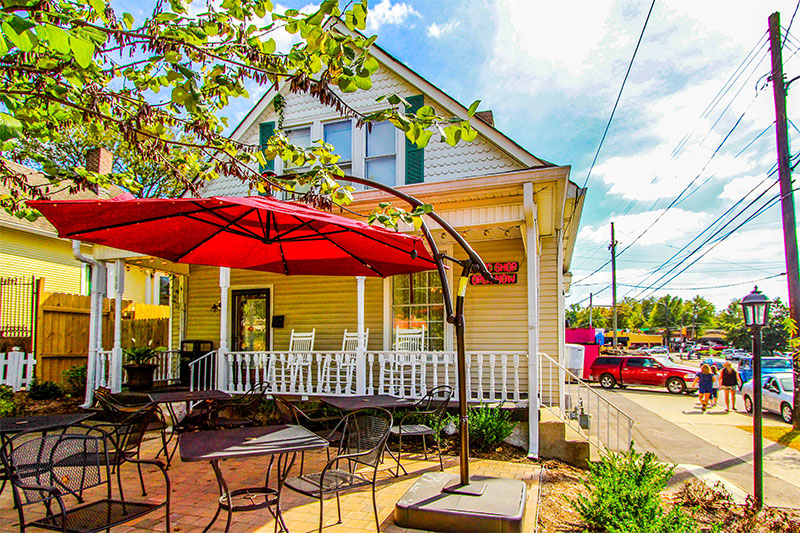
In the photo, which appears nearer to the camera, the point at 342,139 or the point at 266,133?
the point at 342,139

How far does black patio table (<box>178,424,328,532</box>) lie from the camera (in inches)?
116

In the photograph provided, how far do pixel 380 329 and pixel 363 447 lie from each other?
17.2ft

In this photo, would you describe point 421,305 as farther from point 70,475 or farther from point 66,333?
point 66,333

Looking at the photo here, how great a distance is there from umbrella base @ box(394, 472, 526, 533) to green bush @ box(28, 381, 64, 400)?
9488 millimetres

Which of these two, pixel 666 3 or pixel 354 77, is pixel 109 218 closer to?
pixel 354 77

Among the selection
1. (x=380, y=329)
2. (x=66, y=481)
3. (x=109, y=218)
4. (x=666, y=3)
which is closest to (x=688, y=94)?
(x=666, y=3)

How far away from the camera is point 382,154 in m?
9.37

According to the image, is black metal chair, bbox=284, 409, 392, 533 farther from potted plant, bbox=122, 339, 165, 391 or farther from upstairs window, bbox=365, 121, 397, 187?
potted plant, bbox=122, 339, 165, 391

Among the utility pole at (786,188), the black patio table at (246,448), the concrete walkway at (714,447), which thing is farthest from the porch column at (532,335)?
the utility pole at (786,188)

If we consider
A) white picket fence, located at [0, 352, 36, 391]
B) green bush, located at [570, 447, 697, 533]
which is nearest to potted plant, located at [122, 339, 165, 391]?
white picket fence, located at [0, 352, 36, 391]

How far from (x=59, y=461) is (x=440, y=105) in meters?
7.94

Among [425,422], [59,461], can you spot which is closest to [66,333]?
[425,422]

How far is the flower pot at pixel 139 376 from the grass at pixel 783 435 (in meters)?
12.5

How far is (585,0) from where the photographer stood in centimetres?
584
